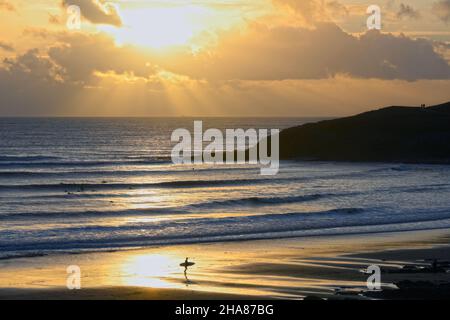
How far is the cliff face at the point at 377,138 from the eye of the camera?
79.4m

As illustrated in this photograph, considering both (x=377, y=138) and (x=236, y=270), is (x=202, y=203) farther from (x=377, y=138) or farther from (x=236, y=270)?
(x=377, y=138)

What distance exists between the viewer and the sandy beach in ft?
61.1

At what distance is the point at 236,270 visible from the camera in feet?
72.8

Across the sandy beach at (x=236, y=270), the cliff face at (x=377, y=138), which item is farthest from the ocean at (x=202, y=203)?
the cliff face at (x=377, y=138)

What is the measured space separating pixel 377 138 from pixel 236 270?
63911mm

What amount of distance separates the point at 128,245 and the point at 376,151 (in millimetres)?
56263

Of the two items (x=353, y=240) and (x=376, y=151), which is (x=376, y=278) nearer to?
(x=353, y=240)

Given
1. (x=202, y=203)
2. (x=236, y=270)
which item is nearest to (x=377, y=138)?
(x=202, y=203)

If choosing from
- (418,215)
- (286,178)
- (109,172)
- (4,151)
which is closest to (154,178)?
(109,172)

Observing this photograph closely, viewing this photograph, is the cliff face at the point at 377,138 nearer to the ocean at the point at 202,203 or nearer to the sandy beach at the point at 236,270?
the ocean at the point at 202,203

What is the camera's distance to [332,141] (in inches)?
3324

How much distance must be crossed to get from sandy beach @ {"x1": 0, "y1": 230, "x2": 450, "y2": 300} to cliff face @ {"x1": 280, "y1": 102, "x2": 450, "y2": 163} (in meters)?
50.5

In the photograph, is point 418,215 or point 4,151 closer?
point 418,215
